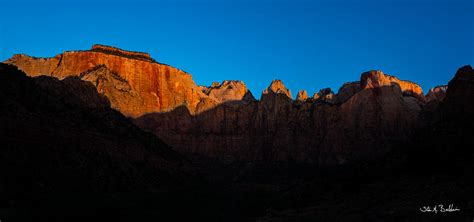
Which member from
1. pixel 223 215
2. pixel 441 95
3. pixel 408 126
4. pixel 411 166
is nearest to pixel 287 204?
pixel 223 215

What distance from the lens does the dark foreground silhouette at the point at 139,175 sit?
3847 cm

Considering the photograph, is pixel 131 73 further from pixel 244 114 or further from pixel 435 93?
pixel 435 93

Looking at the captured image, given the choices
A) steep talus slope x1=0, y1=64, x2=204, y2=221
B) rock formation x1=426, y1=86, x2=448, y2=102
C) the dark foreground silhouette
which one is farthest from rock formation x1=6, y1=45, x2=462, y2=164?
the dark foreground silhouette

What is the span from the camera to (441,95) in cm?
15675

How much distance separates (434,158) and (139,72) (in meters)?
94.5

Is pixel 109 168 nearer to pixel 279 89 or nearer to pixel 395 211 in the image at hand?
pixel 395 211

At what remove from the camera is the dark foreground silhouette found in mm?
38469

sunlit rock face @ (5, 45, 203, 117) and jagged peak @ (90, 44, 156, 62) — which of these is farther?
jagged peak @ (90, 44, 156, 62)

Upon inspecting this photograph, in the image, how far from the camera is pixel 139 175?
220 ft

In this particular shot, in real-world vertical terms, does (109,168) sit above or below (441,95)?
below

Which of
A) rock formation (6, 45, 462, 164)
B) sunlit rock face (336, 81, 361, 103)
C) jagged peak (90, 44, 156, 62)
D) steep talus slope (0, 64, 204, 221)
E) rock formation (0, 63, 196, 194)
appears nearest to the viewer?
steep talus slope (0, 64, 204, 221)

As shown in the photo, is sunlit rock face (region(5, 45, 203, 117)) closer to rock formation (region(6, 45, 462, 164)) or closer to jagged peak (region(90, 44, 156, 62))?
jagged peak (region(90, 44, 156, 62))

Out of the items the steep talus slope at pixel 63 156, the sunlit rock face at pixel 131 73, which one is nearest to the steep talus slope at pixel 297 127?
the sunlit rock face at pixel 131 73

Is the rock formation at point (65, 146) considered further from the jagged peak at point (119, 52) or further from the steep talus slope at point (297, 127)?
the jagged peak at point (119, 52)
